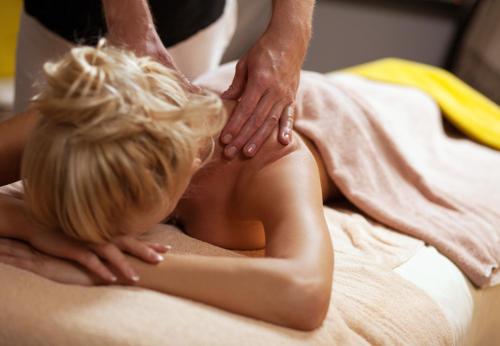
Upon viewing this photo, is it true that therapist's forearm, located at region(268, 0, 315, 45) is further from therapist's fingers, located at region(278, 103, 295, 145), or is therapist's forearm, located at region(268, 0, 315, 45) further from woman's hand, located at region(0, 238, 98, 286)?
woman's hand, located at region(0, 238, 98, 286)

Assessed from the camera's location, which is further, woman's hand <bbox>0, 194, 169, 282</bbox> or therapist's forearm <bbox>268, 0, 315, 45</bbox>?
therapist's forearm <bbox>268, 0, 315, 45</bbox>

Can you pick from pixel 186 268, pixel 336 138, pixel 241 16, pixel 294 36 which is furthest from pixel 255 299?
pixel 241 16

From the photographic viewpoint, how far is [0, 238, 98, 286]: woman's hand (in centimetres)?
105

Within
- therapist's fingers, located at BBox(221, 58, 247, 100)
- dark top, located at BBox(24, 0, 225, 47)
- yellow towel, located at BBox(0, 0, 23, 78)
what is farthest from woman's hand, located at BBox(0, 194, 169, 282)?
yellow towel, located at BBox(0, 0, 23, 78)

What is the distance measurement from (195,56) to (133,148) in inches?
44.9

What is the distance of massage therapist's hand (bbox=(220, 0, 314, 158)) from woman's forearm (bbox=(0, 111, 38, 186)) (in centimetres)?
37

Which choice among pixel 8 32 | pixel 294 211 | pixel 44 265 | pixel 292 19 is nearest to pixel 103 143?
pixel 44 265

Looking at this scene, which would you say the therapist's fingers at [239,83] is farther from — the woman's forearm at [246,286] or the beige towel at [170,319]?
the woman's forearm at [246,286]

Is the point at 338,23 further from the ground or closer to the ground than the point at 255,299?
closer to the ground

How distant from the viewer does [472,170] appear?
1926mm

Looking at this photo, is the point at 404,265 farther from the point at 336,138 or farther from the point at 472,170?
the point at 472,170

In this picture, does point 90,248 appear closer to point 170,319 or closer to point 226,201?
point 170,319

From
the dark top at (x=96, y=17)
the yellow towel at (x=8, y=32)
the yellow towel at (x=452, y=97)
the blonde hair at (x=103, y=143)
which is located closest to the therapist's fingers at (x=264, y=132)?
the blonde hair at (x=103, y=143)

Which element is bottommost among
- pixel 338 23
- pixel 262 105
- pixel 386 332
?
pixel 338 23
